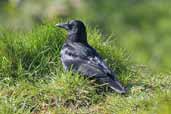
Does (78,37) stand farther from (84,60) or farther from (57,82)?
(57,82)

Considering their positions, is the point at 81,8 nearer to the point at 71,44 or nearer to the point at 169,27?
the point at 169,27

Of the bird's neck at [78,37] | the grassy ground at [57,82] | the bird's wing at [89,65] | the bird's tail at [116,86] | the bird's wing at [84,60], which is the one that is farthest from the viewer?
the bird's neck at [78,37]

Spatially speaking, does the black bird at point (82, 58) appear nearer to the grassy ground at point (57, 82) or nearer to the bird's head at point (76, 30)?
the bird's head at point (76, 30)

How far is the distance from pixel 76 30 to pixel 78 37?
91mm

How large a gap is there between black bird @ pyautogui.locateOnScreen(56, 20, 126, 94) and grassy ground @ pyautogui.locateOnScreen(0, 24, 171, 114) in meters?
0.11

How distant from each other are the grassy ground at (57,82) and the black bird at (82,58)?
107 millimetres

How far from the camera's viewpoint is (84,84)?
770 cm

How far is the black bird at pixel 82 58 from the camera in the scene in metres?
7.91

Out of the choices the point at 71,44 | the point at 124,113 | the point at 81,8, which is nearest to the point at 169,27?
the point at 81,8

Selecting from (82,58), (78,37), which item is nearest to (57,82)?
(82,58)

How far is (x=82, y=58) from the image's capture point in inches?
327

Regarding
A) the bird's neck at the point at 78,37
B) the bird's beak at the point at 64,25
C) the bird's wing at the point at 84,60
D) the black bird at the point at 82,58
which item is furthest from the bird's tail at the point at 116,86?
the bird's beak at the point at 64,25

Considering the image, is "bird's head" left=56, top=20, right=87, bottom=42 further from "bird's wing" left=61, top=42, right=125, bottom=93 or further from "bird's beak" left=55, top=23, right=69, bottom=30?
"bird's wing" left=61, top=42, right=125, bottom=93

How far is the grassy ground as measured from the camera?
23.7ft
